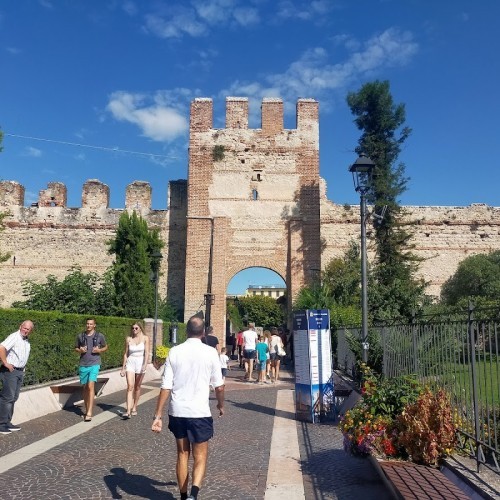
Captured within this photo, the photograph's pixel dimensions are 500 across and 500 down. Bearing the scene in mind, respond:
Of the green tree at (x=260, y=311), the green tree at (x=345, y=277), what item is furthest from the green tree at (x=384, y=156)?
the green tree at (x=260, y=311)

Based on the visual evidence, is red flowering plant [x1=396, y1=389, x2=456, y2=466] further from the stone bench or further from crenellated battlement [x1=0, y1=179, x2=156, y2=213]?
crenellated battlement [x1=0, y1=179, x2=156, y2=213]

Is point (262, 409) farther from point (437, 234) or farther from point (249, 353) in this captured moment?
point (437, 234)

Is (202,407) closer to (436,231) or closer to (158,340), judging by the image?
(158,340)

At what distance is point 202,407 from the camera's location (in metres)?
4.64

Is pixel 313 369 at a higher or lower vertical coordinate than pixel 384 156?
lower

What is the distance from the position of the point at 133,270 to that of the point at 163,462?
18.3 metres

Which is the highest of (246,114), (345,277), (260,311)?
(246,114)

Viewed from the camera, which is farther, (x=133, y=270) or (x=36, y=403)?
(x=133, y=270)

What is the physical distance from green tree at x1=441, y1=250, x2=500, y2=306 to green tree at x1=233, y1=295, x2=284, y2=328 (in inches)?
1143

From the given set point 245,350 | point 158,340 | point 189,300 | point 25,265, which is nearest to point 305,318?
point 245,350

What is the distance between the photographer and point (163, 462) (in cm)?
616

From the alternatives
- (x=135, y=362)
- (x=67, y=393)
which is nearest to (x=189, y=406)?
(x=135, y=362)

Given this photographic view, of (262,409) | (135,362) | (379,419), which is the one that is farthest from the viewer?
(262,409)

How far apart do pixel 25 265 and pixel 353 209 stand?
1807cm
